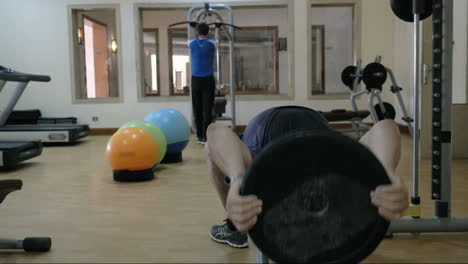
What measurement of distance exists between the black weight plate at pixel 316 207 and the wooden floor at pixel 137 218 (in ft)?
2.97

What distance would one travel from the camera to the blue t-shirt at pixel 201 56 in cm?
560

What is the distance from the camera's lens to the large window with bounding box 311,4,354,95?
9000 millimetres

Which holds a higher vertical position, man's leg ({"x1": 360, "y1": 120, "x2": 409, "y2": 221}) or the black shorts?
the black shorts

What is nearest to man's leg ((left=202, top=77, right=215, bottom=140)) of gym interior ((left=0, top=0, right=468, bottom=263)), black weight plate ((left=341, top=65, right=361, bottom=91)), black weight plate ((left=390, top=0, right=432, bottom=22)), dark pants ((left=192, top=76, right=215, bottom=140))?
dark pants ((left=192, top=76, right=215, bottom=140))

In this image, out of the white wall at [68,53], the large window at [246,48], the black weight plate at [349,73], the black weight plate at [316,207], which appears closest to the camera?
the black weight plate at [316,207]

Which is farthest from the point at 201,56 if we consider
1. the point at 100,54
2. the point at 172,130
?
the point at 100,54

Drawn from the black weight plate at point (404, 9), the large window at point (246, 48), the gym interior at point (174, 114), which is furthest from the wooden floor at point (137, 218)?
the large window at point (246, 48)

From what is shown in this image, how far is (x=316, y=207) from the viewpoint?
1125 millimetres

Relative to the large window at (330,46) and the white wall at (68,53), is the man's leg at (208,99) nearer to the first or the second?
the white wall at (68,53)

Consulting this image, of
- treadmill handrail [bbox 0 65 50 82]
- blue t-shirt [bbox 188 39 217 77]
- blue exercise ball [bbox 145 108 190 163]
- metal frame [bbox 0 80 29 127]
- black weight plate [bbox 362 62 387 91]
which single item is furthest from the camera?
blue t-shirt [bbox 188 39 217 77]

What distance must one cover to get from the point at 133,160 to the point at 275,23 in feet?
21.8

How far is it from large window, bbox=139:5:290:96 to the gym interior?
30 mm

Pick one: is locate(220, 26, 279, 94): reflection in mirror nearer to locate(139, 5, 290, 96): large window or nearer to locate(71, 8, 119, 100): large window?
locate(139, 5, 290, 96): large window

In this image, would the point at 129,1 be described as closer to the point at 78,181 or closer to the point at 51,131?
the point at 51,131
